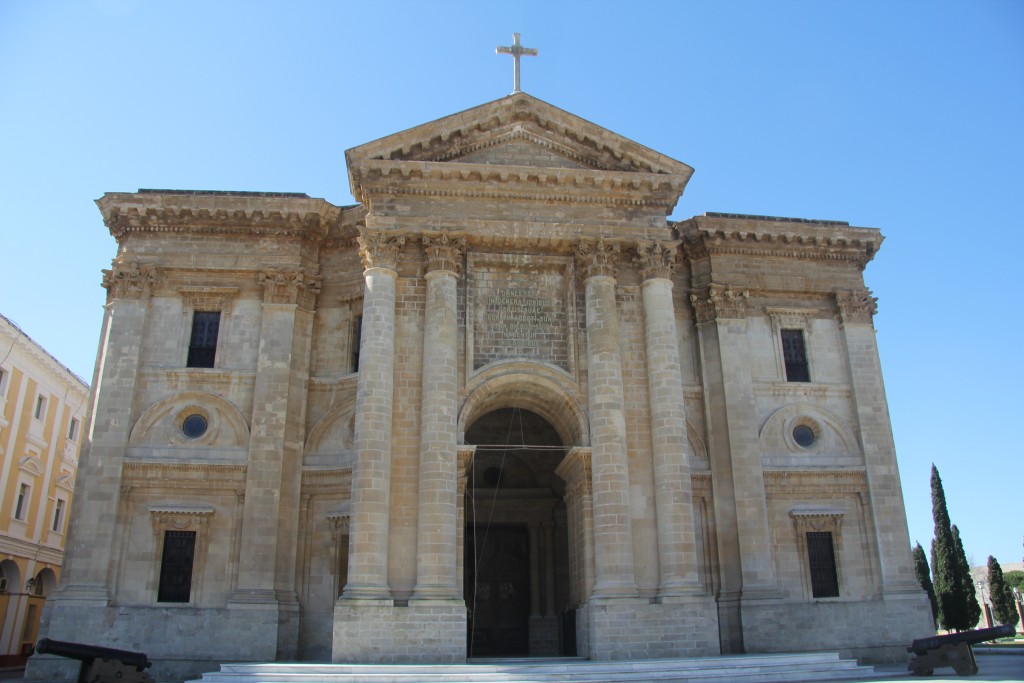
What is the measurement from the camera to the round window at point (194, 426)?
23.5 meters

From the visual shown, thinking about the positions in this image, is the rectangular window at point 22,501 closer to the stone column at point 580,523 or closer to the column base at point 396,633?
the column base at point 396,633

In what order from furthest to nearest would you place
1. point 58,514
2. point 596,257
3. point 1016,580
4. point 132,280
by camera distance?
1. point 1016,580
2. point 58,514
3. point 132,280
4. point 596,257

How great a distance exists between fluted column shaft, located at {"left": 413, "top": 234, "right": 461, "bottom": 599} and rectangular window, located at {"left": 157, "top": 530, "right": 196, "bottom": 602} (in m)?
7.15

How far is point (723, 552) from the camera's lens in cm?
2386

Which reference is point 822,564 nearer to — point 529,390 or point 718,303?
point 718,303

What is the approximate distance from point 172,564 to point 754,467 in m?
16.6

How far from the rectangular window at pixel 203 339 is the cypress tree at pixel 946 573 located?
109ft

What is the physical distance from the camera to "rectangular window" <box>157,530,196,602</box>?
2214cm

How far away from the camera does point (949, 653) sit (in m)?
18.8

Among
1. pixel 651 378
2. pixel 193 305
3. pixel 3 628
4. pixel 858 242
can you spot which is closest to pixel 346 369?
pixel 193 305

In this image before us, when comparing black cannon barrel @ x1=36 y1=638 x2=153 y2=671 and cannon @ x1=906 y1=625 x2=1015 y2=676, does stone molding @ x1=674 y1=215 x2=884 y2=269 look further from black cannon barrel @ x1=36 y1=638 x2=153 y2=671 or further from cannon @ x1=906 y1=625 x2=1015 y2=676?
black cannon barrel @ x1=36 y1=638 x2=153 y2=671

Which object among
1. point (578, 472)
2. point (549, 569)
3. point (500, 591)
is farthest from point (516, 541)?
point (578, 472)

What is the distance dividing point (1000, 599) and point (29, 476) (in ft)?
166

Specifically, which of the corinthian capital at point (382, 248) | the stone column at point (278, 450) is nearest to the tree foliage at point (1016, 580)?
the stone column at point (278, 450)
